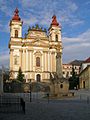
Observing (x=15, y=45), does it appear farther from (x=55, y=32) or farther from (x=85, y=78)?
(x=85, y=78)

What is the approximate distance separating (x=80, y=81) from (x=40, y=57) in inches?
594

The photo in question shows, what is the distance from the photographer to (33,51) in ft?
285

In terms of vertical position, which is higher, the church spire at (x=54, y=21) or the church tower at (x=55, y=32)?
the church spire at (x=54, y=21)

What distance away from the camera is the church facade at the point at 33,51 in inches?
3300

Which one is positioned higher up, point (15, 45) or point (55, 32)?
point (55, 32)

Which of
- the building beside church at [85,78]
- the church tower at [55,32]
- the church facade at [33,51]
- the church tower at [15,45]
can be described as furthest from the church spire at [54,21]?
the building beside church at [85,78]

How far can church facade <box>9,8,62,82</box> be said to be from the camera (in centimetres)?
8382

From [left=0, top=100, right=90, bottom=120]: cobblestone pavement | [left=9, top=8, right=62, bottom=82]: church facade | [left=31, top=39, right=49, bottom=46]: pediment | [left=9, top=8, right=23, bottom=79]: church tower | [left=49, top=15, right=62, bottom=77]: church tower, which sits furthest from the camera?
[left=49, top=15, right=62, bottom=77]: church tower

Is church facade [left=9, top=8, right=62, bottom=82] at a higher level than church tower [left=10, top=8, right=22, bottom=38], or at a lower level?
lower

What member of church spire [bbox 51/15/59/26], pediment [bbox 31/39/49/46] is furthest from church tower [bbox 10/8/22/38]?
church spire [bbox 51/15/59/26]

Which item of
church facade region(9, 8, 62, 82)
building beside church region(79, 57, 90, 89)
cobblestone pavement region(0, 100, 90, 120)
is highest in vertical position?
church facade region(9, 8, 62, 82)

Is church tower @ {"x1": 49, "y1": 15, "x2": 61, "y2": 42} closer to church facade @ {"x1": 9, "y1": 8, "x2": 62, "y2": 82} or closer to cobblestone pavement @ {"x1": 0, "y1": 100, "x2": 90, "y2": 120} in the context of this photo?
church facade @ {"x1": 9, "y1": 8, "x2": 62, "y2": 82}

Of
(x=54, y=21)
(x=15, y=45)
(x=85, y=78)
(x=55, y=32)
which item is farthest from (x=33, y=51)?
(x=85, y=78)

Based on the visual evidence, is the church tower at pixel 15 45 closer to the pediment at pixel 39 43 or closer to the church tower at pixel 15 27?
the church tower at pixel 15 27
